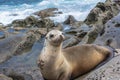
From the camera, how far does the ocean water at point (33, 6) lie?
29859 mm

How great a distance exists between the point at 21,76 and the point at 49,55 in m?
1.90

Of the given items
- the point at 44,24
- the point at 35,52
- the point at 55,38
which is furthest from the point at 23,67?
the point at 44,24

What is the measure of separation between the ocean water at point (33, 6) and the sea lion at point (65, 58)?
21358mm

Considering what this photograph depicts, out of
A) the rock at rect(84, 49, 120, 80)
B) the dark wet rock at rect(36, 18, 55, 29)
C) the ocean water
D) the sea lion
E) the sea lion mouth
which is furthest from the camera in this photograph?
the ocean water

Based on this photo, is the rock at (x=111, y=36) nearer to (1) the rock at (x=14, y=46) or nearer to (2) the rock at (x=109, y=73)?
(2) the rock at (x=109, y=73)

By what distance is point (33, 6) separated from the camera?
37.4 m

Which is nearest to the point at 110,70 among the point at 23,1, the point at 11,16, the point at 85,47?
the point at 85,47

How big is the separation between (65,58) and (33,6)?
31.2 metres

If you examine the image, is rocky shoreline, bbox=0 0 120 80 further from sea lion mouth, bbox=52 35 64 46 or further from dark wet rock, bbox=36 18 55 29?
dark wet rock, bbox=36 18 55 29

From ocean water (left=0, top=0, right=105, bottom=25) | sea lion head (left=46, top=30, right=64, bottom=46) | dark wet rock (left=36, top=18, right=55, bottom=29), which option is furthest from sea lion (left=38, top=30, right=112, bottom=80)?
ocean water (left=0, top=0, right=105, bottom=25)

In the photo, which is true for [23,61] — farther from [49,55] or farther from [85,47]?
[49,55]

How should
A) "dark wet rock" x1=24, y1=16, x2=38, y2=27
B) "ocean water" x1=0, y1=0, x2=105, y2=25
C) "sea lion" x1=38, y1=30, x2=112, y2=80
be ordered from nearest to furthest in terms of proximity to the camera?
"sea lion" x1=38, y1=30, x2=112, y2=80 → "dark wet rock" x1=24, y1=16, x2=38, y2=27 → "ocean water" x1=0, y1=0, x2=105, y2=25

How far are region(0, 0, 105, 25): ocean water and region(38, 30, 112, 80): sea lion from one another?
21358mm

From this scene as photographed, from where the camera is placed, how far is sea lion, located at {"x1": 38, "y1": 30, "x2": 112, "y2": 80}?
239 inches
